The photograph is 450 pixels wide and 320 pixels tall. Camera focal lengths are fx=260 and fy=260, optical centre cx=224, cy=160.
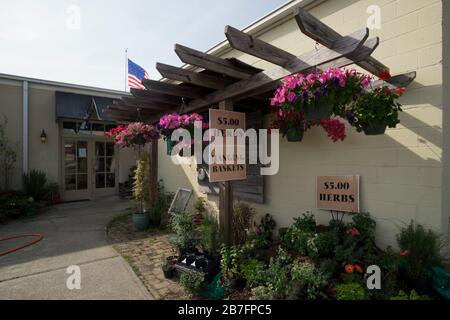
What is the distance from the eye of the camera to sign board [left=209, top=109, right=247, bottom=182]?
9.35 ft

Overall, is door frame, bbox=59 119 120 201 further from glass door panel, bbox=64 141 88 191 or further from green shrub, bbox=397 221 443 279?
green shrub, bbox=397 221 443 279

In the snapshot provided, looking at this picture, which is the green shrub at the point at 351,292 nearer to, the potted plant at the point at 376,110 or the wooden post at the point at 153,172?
the potted plant at the point at 376,110

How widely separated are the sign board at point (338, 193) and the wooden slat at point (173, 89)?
1980 mm

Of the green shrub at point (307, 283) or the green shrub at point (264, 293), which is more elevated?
→ the green shrub at point (307, 283)

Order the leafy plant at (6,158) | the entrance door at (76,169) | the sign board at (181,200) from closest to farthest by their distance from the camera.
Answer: the sign board at (181,200) → the leafy plant at (6,158) → the entrance door at (76,169)

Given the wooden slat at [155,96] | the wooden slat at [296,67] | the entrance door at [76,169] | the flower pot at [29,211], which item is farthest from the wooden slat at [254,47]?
the entrance door at [76,169]

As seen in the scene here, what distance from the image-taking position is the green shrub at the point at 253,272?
2.65 metres

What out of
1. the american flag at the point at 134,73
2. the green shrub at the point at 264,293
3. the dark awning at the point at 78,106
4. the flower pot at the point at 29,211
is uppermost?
the american flag at the point at 134,73

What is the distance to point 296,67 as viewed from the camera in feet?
8.04

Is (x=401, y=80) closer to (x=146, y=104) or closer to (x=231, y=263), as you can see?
(x=231, y=263)

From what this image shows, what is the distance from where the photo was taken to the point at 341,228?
117 inches

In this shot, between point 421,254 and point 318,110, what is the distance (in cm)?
162

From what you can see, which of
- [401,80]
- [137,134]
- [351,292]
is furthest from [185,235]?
[401,80]
